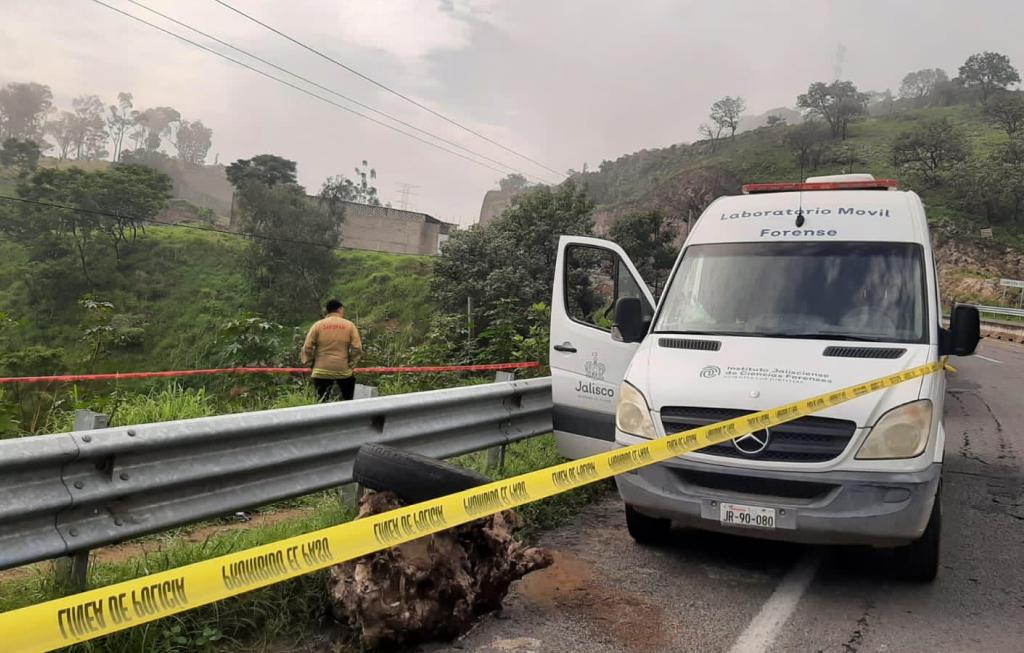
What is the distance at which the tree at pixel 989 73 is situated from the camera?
12669 cm

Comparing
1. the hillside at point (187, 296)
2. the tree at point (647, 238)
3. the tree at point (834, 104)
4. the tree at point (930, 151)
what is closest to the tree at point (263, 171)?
the hillside at point (187, 296)

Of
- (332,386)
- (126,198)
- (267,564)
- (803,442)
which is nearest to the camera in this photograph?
(267,564)

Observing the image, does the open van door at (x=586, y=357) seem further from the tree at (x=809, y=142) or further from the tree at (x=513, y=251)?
the tree at (x=809, y=142)

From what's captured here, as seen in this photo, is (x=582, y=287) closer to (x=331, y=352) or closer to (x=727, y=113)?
(x=331, y=352)

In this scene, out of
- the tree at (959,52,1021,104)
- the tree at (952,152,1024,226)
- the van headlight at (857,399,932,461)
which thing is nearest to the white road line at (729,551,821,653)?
the van headlight at (857,399,932,461)

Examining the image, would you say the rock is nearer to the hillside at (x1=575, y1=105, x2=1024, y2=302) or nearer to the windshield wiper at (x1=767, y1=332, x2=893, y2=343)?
the windshield wiper at (x1=767, y1=332, x2=893, y2=343)

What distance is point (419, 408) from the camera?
14.6ft

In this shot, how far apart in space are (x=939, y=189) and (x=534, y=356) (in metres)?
71.5

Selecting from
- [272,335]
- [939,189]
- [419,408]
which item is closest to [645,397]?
[419,408]

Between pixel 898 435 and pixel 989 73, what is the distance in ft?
515

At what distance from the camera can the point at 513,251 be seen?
3206 centimetres

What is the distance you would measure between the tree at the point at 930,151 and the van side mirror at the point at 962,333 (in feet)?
250

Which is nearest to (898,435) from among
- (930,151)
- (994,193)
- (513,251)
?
(513,251)

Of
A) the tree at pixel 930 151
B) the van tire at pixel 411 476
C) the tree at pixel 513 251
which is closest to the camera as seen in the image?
the van tire at pixel 411 476
